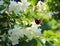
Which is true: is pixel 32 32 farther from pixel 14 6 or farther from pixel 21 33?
pixel 14 6

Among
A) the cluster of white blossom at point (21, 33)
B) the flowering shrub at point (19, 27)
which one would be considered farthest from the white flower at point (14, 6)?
the cluster of white blossom at point (21, 33)

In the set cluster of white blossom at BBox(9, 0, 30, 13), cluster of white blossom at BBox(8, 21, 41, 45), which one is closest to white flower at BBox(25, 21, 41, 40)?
cluster of white blossom at BBox(8, 21, 41, 45)

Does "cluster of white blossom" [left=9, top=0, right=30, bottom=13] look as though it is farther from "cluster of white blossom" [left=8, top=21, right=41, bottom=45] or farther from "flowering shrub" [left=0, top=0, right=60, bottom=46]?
"cluster of white blossom" [left=8, top=21, right=41, bottom=45]

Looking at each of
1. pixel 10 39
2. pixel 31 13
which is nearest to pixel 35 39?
pixel 10 39

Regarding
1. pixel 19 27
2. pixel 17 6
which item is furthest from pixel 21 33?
pixel 17 6

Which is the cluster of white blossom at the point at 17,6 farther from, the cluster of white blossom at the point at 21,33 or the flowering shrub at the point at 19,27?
the cluster of white blossom at the point at 21,33

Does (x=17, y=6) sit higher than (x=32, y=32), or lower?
higher

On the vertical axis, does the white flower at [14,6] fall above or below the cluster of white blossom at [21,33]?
above

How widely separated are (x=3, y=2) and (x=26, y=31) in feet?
0.89

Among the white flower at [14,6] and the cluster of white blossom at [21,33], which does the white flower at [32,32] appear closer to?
the cluster of white blossom at [21,33]

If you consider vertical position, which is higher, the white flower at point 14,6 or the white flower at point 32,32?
the white flower at point 14,6

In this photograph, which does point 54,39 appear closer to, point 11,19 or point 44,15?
point 44,15

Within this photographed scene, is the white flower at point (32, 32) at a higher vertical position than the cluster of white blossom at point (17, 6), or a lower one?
lower

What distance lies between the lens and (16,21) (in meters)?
1.63
